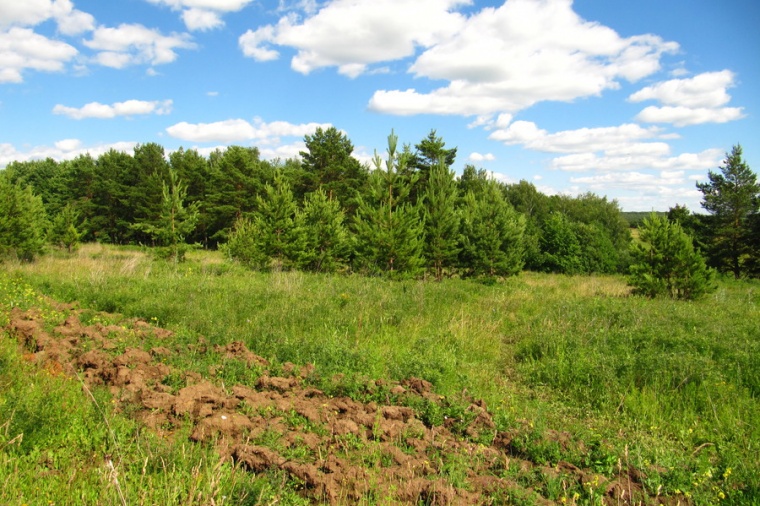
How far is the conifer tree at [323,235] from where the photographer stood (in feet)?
58.2

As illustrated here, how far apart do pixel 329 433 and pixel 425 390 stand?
5.27 feet

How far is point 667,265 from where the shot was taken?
48.4 ft

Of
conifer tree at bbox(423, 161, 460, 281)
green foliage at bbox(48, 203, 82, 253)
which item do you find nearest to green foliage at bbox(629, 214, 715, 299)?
conifer tree at bbox(423, 161, 460, 281)

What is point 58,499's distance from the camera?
263cm

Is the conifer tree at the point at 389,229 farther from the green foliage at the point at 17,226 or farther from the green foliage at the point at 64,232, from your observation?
the green foliage at the point at 64,232

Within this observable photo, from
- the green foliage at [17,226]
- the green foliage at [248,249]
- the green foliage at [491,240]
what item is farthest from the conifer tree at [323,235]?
the green foliage at [17,226]

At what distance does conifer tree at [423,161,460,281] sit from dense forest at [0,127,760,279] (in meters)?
0.04

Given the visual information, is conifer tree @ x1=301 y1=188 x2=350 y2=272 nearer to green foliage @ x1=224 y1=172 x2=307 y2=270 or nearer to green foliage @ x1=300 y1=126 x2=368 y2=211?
green foliage @ x1=224 y1=172 x2=307 y2=270

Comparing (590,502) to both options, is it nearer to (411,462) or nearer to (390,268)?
(411,462)

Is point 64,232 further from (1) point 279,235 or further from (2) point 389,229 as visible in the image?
(2) point 389,229

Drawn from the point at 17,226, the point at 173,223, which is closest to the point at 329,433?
the point at 173,223

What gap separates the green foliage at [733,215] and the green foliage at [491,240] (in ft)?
66.4

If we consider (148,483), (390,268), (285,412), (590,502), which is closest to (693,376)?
(590,502)

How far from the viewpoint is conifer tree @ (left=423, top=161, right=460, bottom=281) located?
16.8m
